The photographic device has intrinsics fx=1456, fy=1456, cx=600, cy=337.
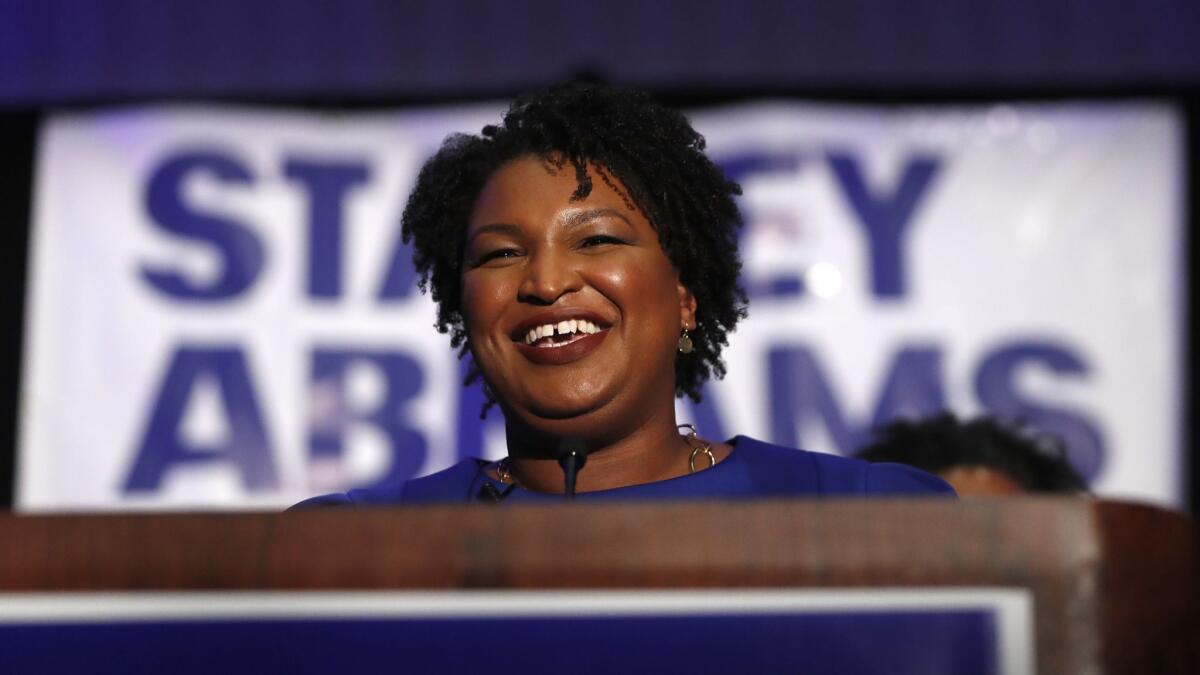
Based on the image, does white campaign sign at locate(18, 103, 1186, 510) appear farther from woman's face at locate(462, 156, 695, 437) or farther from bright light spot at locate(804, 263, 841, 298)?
woman's face at locate(462, 156, 695, 437)

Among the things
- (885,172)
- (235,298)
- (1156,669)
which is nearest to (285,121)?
(235,298)

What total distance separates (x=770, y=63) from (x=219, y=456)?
180 cm

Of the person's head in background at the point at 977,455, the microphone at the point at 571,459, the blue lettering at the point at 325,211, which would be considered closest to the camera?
the microphone at the point at 571,459

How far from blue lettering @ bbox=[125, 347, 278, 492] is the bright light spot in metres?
1.48

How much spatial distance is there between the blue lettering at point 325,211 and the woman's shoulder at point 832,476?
7.96ft

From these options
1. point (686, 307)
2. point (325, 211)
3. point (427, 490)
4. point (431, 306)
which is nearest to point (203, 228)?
point (325, 211)

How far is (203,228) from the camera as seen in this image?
3939 mm

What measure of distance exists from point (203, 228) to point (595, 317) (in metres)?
2.52

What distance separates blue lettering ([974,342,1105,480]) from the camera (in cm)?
370

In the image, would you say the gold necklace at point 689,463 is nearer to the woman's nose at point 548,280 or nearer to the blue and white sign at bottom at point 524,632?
the woman's nose at point 548,280

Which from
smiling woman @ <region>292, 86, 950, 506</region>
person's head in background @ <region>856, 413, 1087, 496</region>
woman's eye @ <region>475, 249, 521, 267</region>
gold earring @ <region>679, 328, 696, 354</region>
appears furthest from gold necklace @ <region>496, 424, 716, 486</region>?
person's head in background @ <region>856, 413, 1087, 496</region>

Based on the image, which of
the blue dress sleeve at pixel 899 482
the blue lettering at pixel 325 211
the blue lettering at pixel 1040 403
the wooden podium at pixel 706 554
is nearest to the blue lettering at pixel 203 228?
the blue lettering at pixel 325 211

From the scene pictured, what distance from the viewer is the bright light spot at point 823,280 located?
3.78m

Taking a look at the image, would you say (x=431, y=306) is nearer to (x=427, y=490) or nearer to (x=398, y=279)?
(x=398, y=279)
